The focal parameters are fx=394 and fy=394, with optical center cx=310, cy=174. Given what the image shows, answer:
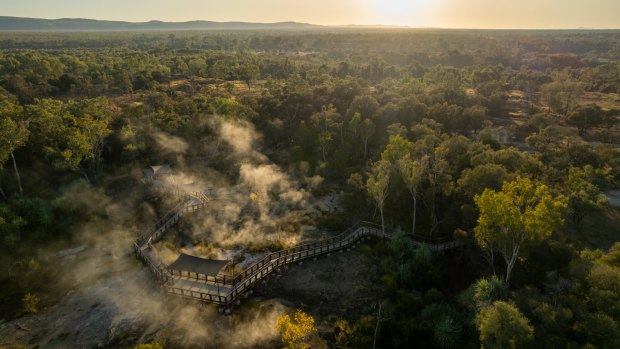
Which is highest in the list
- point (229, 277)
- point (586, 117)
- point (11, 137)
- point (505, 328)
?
point (11, 137)

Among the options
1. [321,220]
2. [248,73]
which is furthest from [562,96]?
[248,73]

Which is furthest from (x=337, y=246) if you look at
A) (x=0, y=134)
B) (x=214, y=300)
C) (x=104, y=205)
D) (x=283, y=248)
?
(x=0, y=134)

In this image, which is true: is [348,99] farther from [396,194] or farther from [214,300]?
[214,300]

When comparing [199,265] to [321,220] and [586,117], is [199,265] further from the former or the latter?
[586,117]

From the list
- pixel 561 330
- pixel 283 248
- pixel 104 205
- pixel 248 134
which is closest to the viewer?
pixel 561 330

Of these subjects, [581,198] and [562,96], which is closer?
[581,198]

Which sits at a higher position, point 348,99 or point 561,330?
point 348,99

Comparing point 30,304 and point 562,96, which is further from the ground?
point 562,96
